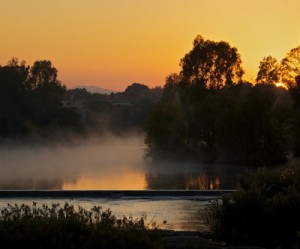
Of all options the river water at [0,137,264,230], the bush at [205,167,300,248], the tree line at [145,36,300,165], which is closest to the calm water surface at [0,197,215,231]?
the river water at [0,137,264,230]

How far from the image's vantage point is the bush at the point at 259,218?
1303 cm

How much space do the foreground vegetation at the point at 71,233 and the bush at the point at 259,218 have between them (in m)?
3.46

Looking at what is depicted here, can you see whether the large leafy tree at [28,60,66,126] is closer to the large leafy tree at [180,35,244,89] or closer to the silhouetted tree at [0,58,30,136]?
the silhouetted tree at [0,58,30,136]

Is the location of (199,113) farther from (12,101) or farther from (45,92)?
(45,92)

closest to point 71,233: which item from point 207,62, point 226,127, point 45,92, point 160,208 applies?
point 160,208

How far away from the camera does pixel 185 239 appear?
12.0 m

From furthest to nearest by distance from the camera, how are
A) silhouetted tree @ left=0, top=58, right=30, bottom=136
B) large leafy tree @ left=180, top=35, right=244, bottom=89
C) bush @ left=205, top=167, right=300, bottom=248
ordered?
silhouetted tree @ left=0, top=58, right=30, bottom=136 → large leafy tree @ left=180, top=35, right=244, bottom=89 → bush @ left=205, top=167, right=300, bottom=248

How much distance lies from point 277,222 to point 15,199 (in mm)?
13939

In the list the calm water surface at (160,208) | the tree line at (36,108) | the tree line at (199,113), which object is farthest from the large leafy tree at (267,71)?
the calm water surface at (160,208)

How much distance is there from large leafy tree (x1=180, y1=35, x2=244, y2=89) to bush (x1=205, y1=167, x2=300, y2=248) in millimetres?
56434

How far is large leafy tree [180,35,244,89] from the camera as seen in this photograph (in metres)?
70.1

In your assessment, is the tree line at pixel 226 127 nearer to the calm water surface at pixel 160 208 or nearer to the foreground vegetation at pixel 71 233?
the calm water surface at pixel 160 208

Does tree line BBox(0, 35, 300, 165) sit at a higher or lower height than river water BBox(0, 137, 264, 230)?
higher

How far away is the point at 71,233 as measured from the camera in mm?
10070
